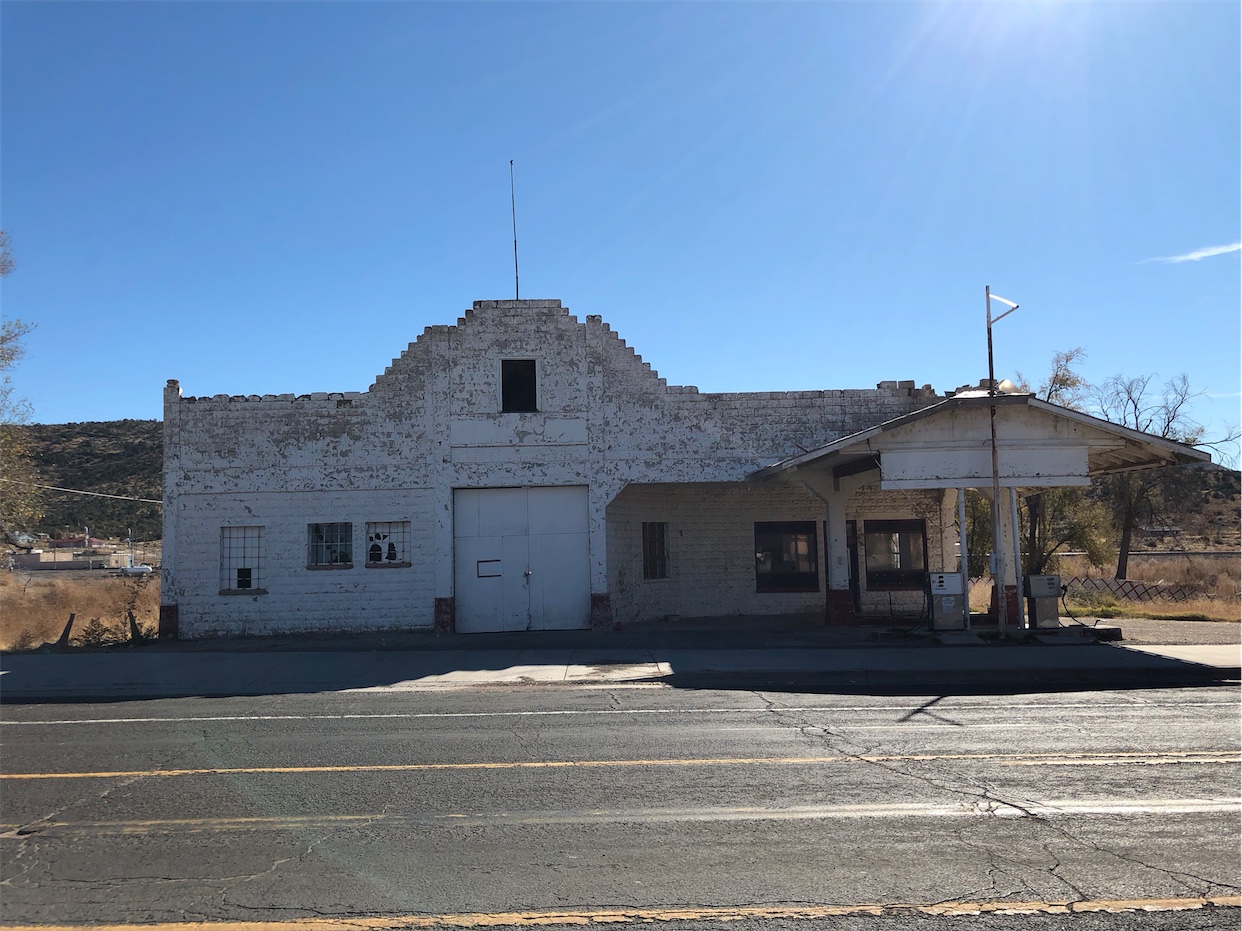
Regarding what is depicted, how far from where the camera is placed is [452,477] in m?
19.5

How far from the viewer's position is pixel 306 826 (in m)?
6.18

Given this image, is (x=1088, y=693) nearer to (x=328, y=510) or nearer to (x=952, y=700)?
(x=952, y=700)

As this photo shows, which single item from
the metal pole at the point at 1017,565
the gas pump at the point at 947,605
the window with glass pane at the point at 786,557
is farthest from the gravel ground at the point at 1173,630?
the window with glass pane at the point at 786,557

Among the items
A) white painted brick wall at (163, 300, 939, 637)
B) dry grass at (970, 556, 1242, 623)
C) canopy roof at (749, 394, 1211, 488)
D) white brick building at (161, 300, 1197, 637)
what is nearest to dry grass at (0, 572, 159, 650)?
white brick building at (161, 300, 1197, 637)

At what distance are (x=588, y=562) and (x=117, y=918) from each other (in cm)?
1505

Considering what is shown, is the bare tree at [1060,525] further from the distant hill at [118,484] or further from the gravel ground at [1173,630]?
the distant hill at [118,484]

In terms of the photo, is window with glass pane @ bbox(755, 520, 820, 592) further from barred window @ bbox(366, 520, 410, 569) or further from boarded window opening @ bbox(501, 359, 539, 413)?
barred window @ bbox(366, 520, 410, 569)

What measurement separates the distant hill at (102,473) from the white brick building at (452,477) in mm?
39994

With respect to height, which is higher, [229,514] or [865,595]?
[229,514]

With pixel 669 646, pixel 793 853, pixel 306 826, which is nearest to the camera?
pixel 793 853

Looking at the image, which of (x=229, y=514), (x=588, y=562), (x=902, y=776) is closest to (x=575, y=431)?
(x=588, y=562)

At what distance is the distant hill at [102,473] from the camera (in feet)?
183

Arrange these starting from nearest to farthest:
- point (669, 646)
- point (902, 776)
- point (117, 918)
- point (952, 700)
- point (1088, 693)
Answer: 1. point (117, 918)
2. point (902, 776)
3. point (952, 700)
4. point (1088, 693)
5. point (669, 646)

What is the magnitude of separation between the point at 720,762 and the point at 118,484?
186 feet
